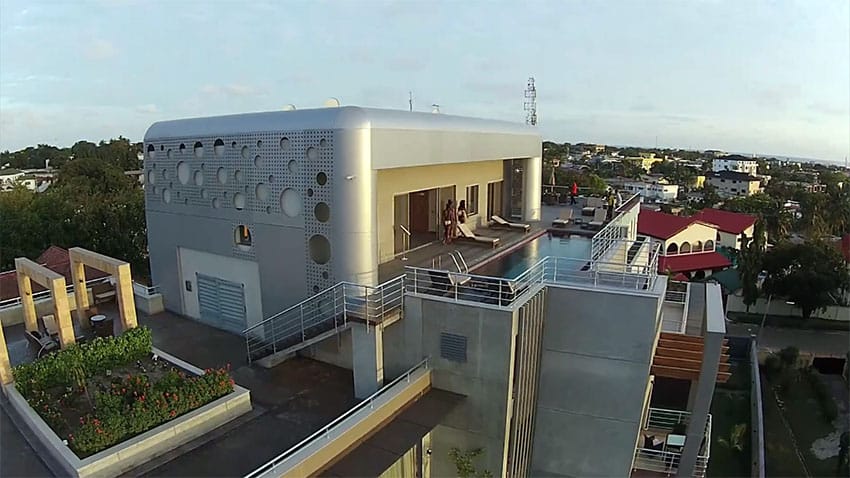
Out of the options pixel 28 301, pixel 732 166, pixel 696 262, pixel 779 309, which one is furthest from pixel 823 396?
pixel 732 166

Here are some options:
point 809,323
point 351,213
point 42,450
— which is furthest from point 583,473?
point 809,323

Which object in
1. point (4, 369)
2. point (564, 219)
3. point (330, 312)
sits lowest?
point (4, 369)

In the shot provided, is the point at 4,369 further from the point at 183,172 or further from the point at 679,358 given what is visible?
the point at 679,358

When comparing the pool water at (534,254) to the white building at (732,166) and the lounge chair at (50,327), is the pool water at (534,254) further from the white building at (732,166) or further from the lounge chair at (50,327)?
the white building at (732,166)

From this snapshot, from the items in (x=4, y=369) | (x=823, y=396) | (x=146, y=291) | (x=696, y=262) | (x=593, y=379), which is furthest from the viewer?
(x=696, y=262)

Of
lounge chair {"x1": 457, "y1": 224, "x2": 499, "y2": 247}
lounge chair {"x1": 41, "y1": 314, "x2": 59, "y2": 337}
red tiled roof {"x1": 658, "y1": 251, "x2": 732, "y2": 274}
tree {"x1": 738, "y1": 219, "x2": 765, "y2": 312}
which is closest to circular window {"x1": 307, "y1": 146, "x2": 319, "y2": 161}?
lounge chair {"x1": 457, "y1": 224, "x2": 499, "y2": 247}

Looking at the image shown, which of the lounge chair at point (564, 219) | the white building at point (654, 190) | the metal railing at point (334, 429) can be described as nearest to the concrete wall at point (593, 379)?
the metal railing at point (334, 429)

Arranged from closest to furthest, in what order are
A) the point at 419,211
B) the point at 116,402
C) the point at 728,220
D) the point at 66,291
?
the point at 116,402 < the point at 66,291 < the point at 419,211 < the point at 728,220
